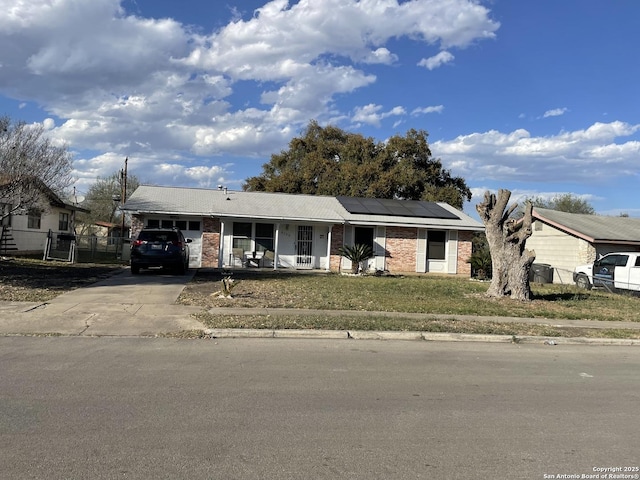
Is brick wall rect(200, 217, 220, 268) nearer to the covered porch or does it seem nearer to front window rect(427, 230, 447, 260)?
the covered porch

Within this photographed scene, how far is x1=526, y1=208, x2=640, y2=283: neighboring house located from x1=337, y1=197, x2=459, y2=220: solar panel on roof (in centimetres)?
515

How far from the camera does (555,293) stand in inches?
697

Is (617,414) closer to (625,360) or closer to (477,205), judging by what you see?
(625,360)

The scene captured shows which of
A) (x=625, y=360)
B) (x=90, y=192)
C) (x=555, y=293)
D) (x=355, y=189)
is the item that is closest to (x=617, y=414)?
(x=625, y=360)

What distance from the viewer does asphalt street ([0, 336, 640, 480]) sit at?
3.95 m

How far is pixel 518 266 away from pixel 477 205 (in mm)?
2352

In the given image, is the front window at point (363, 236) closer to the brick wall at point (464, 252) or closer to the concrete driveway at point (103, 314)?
the brick wall at point (464, 252)

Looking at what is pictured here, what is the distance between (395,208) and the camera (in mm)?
26406

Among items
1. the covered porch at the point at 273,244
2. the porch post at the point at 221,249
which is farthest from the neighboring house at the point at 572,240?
the porch post at the point at 221,249

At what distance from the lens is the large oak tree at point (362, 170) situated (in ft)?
129

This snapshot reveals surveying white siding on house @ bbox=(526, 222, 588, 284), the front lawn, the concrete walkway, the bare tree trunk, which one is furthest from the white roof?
the concrete walkway

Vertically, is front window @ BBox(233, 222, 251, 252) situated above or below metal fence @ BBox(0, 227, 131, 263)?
above

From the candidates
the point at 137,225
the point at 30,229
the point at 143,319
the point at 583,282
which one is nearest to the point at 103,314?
the point at 143,319

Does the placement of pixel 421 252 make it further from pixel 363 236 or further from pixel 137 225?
pixel 137 225
